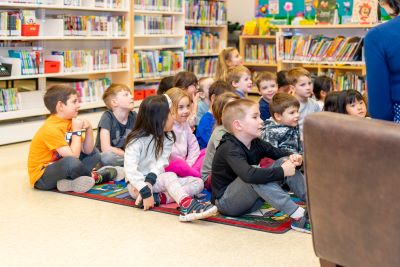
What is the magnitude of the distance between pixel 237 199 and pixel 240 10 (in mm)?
7481

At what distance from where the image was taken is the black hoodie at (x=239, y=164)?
3.18 meters

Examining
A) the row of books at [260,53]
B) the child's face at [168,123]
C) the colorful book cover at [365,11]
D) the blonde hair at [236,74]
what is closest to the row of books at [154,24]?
the row of books at [260,53]

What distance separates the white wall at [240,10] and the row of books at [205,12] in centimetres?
107

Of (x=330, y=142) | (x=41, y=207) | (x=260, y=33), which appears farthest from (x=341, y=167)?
(x=260, y=33)

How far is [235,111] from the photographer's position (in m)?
3.47

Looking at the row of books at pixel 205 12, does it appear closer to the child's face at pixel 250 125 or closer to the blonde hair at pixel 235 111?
the blonde hair at pixel 235 111

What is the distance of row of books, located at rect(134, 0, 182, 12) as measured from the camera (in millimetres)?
7473

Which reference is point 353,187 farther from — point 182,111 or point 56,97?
point 56,97

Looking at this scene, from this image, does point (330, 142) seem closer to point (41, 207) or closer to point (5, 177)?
point (41, 207)

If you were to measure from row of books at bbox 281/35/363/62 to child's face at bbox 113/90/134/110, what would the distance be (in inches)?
166

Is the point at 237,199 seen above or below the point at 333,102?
below

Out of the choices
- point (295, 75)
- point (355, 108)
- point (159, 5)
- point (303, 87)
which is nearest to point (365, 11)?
point (159, 5)

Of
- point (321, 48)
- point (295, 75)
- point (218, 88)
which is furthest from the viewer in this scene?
point (321, 48)

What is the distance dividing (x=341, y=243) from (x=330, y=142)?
1.16ft
